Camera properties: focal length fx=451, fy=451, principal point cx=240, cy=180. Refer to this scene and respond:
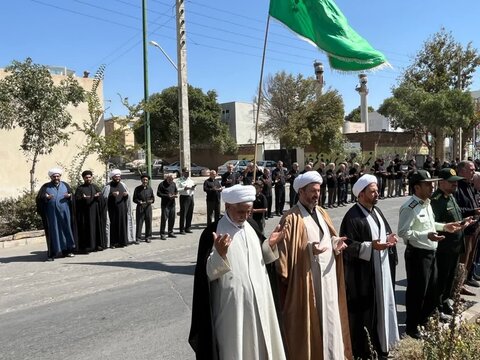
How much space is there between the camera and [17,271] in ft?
28.3

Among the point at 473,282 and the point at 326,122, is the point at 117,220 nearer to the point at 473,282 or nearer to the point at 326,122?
the point at 473,282

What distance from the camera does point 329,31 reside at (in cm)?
760

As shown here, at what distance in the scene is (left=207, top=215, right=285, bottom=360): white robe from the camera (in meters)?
3.14

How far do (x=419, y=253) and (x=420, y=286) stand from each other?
0.33 m

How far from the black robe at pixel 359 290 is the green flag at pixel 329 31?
13.6 ft

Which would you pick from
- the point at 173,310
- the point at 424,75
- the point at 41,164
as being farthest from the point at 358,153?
the point at 173,310

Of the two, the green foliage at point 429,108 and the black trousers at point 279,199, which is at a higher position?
the green foliage at point 429,108

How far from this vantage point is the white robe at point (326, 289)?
142 inches

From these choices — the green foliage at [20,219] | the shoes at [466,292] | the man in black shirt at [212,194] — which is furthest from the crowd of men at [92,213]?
the shoes at [466,292]

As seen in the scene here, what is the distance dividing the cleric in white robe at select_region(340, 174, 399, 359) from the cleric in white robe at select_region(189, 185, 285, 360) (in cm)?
110

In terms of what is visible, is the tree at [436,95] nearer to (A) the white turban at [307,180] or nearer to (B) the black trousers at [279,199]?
(B) the black trousers at [279,199]

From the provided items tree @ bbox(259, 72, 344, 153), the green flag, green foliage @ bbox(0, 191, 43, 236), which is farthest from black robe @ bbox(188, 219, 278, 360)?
tree @ bbox(259, 72, 344, 153)

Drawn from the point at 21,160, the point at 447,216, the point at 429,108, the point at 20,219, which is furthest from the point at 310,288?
Result: the point at 429,108

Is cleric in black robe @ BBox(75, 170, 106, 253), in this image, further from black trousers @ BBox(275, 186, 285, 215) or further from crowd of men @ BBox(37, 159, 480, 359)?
black trousers @ BBox(275, 186, 285, 215)
